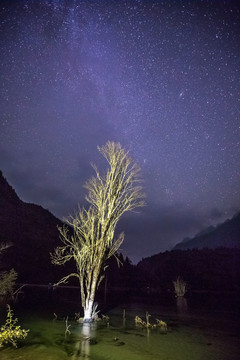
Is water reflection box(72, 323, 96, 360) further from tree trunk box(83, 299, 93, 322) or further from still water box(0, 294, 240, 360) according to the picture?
tree trunk box(83, 299, 93, 322)

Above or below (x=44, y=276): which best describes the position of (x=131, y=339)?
below

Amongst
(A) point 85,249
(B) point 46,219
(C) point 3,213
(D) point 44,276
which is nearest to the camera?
(A) point 85,249

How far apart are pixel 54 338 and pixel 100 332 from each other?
2.87 m

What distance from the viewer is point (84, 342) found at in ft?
34.7

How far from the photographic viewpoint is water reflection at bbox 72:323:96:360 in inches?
346

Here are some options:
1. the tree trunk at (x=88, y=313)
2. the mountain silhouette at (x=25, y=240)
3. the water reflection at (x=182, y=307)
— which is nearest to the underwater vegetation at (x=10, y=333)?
the tree trunk at (x=88, y=313)

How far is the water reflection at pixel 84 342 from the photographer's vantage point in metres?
8.79

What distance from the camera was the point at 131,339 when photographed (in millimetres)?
12125

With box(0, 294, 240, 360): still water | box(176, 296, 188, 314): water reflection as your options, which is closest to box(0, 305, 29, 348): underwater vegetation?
box(0, 294, 240, 360): still water

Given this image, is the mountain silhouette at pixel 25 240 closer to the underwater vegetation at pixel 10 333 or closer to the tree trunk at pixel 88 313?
the tree trunk at pixel 88 313

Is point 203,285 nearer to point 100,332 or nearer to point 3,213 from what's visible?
point 3,213

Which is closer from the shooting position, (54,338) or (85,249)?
(54,338)

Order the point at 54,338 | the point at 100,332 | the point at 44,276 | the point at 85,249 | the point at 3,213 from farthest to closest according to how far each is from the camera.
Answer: the point at 3,213, the point at 44,276, the point at 85,249, the point at 100,332, the point at 54,338

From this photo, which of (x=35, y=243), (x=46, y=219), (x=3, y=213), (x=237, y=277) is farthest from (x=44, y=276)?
(x=237, y=277)
